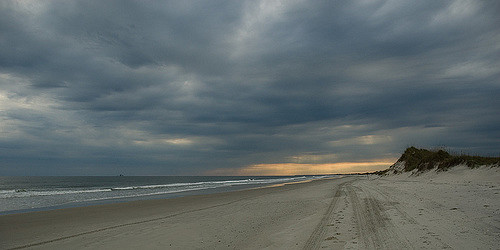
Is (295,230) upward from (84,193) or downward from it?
upward

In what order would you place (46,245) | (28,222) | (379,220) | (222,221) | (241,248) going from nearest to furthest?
(241,248) → (46,245) → (379,220) → (222,221) → (28,222)

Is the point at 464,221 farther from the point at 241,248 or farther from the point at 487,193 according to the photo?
the point at 241,248

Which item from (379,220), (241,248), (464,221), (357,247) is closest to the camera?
(357,247)

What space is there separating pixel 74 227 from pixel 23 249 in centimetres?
329

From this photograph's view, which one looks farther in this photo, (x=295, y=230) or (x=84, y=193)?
(x=84, y=193)

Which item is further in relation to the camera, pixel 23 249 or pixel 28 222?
pixel 28 222

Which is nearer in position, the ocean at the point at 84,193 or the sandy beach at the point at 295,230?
the sandy beach at the point at 295,230

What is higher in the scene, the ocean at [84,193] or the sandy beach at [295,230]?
the sandy beach at [295,230]

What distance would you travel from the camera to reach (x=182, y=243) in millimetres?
8234

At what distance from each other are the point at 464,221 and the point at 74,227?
14698mm

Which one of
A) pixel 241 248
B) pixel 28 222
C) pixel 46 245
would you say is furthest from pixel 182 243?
pixel 28 222

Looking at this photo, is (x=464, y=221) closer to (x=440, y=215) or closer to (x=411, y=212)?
(x=440, y=215)

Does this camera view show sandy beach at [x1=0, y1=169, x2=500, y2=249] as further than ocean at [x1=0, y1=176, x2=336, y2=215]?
No

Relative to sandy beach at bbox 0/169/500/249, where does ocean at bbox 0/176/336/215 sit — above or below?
below
